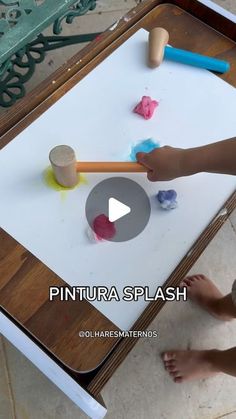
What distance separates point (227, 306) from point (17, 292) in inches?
19.3

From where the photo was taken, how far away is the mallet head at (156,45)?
0.69 meters

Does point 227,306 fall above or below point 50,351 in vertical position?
below

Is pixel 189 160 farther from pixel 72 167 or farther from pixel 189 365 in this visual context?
pixel 189 365

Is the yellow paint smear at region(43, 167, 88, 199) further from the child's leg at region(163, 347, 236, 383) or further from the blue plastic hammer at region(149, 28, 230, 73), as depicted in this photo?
the child's leg at region(163, 347, 236, 383)

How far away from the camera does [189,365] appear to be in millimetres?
849

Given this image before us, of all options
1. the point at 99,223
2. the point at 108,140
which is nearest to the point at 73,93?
the point at 108,140

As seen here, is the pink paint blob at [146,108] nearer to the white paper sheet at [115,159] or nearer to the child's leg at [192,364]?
the white paper sheet at [115,159]

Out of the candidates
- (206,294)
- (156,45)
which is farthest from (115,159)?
(206,294)

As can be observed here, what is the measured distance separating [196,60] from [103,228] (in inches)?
13.5

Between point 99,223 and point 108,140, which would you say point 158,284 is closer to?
point 99,223

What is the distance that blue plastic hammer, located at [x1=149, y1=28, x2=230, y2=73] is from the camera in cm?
69

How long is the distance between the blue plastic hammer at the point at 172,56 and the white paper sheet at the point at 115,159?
13mm

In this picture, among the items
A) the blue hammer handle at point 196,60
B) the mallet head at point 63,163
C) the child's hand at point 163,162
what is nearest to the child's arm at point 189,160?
the child's hand at point 163,162

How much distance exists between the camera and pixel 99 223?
0.57 m
